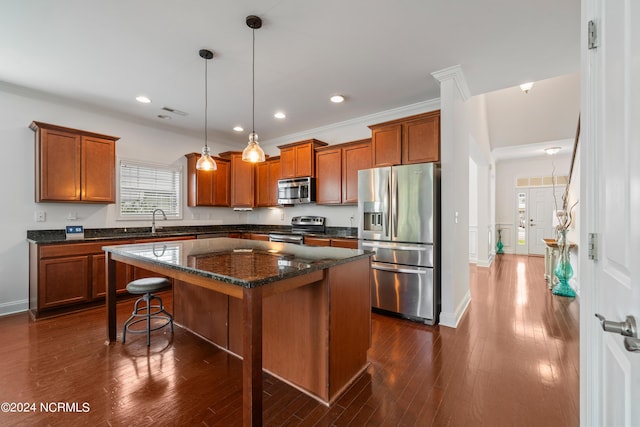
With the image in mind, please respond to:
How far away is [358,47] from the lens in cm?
261

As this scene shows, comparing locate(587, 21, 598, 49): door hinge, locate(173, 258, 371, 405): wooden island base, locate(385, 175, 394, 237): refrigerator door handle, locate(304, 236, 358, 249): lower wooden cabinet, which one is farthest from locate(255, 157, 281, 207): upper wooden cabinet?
locate(587, 21, 598, 49): door hinge

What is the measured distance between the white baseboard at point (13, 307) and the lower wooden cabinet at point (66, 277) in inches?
5.6

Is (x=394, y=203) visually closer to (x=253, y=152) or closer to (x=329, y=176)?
(x=329, y=176)

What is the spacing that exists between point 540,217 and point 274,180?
7946 millimetres

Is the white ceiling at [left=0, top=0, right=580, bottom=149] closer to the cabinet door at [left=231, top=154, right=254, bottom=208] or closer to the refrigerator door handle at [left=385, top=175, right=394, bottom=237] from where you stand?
the refrigerator door handle at [left=385, top=175, right=394, bottom=237]

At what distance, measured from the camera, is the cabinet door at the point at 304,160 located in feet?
15.5

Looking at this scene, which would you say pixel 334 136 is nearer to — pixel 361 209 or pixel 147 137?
pixel 361 209

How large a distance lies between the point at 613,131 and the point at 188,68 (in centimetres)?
347

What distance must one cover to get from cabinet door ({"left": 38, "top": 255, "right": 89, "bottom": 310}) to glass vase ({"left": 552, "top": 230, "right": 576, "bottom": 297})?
677cm

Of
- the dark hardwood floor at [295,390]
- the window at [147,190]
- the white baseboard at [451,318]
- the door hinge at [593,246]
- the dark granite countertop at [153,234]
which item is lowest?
the dark hardwood floor at [295,390]

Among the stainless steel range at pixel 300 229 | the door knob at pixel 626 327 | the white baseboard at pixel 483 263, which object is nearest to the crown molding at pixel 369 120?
the stainless steel range at pixel 300 229

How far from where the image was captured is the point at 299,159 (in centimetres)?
489

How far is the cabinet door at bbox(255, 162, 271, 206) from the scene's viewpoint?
557 centimetres

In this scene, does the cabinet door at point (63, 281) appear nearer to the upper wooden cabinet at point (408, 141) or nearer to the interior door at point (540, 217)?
the upper wooden cabinet at point (408, 141)
